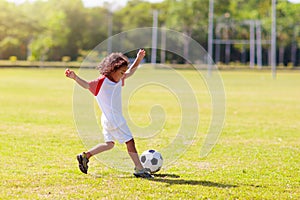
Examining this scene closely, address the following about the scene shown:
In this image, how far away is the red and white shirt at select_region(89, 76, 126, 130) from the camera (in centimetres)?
687

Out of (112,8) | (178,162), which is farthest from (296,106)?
(112,8)

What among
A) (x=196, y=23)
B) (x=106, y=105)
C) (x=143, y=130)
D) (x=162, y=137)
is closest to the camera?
(x=106, y=105)

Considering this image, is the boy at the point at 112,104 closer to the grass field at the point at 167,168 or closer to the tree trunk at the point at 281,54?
the grass field at the point at 167,168

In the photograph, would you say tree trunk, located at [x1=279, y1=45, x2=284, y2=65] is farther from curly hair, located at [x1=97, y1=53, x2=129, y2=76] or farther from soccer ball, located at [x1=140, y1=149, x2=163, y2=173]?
curly hair, located at [x1=97, y1=53, x2=129, y2=76]

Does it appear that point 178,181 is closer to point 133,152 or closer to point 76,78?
point 133,152

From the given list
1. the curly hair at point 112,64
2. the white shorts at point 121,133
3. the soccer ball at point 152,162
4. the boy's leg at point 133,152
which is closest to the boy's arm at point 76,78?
the curly hair at point 112,64

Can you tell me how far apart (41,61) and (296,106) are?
55855mm

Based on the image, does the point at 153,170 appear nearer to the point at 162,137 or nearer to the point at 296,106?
the point at 162,137

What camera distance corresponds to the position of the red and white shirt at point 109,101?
22.5 feet

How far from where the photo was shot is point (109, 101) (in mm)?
6898

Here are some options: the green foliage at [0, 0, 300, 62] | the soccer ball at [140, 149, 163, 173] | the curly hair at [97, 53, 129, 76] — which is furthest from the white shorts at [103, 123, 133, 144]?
the green foliage at [0, 0, 300, 62]

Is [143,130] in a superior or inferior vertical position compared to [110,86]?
inferior

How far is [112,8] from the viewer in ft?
294

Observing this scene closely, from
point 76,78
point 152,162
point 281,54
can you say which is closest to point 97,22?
point 281,54
